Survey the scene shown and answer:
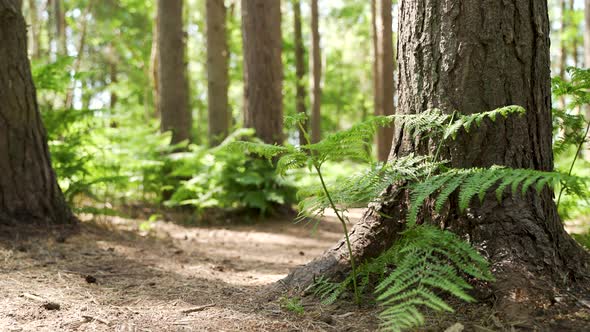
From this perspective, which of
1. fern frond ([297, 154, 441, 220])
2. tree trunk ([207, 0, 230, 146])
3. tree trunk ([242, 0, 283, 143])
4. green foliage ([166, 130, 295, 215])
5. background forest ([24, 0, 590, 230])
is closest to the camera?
fern frond ([297, 154, 441, 220])

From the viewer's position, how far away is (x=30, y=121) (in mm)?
4957

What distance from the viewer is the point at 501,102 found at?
262 centimetres

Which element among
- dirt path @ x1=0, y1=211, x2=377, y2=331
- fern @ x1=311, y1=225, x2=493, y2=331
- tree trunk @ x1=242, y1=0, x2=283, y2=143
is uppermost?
tree trunk @ x1=242, y1=0, x2=283, y2=143

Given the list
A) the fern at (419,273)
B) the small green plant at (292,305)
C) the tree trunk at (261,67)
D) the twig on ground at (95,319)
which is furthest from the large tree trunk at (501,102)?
the tree trunk at (261,67)

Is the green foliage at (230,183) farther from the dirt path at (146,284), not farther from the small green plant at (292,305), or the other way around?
the small green plant at (292,305)

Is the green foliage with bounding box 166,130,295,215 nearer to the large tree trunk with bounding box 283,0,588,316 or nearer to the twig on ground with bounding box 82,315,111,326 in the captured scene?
the twig on ground with bounding box 82,315,111,326

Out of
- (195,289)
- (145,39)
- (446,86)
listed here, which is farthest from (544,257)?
(145,39)

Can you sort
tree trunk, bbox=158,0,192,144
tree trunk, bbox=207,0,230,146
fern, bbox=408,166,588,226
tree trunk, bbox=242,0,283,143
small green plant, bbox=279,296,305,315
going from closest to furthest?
fern, bbox=408,166,588,226
small green plant, bbox=279,296,305,315
tree trunk, bbox=242,0,283,143
tree trunk, bbox=158,0,192,144
tree trunk, bbox=207,0,230,146

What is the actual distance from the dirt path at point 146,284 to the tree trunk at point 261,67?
255 cm

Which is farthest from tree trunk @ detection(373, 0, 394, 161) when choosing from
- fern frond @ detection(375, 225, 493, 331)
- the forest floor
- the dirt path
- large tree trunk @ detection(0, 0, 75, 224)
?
fern frond @ detection(375, 225, 493, 331)

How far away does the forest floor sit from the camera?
2541 millimetres

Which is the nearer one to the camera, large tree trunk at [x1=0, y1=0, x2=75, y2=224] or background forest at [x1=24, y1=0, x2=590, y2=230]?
large tree trunk at [x1=0, y1=0, x2=75, y2=224]

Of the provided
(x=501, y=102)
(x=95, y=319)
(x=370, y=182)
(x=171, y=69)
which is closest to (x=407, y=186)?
(x=370, y=182)

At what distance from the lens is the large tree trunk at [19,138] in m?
4.77
